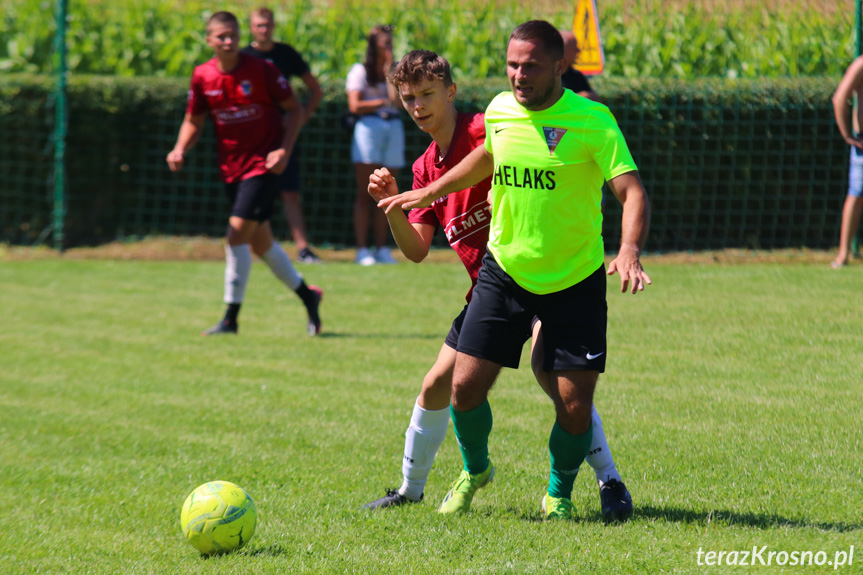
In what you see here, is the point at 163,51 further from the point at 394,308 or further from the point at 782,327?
the point at 782,327

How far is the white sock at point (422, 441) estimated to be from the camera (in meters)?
4.29

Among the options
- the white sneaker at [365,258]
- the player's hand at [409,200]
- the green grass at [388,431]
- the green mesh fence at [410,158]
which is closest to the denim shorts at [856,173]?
the green grass at [388,431]

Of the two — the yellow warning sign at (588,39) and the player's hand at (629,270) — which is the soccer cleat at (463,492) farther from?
the yellow warning sign at (588,39)

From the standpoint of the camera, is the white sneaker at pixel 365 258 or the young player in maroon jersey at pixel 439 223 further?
the white sneaker at pixel 365 258

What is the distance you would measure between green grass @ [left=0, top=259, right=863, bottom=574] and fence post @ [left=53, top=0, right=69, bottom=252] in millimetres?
2880

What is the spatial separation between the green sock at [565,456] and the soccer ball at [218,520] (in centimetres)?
124

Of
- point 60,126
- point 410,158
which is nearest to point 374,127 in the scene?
point 410,158

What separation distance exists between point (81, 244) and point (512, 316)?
33.4 ft

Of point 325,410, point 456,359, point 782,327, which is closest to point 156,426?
point 325,410

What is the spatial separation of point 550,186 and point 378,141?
7542 mm

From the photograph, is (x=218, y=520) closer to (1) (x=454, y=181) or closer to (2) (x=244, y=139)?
(1) (x=454, y=181)

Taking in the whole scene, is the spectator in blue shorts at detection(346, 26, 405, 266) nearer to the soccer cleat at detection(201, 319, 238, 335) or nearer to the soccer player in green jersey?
the soccer cleat at detection(201, 319, 238, 335)

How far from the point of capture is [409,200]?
3934 millimetres

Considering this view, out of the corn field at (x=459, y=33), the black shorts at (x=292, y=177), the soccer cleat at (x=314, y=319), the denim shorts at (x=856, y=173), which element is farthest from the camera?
the corn field at (x=459, y=33)
